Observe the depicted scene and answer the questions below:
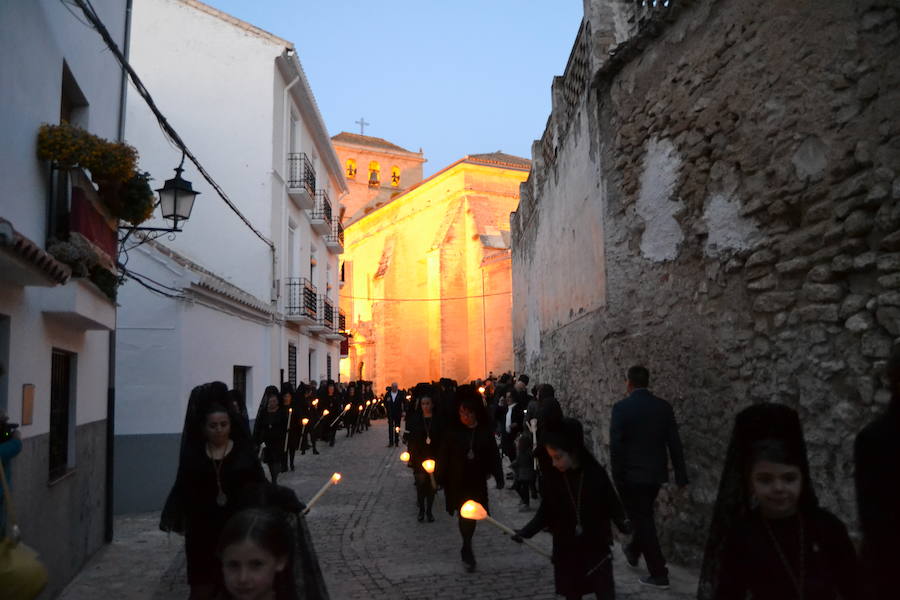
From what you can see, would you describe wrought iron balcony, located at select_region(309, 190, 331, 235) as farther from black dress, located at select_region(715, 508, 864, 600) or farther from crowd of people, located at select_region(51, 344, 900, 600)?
black dress, located at select_region(715, 508, 864, 600)

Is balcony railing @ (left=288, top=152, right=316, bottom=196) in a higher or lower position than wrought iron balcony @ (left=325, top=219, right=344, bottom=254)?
higher

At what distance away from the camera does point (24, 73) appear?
15.9 ft

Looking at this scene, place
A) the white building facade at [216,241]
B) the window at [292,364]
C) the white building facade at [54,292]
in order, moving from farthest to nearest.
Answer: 1. the window at [292,364]
2. the white building facade at [216,241]
3. the white building facade at [54,292]

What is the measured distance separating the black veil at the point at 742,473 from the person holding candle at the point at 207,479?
236 cm

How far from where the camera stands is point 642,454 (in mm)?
5379

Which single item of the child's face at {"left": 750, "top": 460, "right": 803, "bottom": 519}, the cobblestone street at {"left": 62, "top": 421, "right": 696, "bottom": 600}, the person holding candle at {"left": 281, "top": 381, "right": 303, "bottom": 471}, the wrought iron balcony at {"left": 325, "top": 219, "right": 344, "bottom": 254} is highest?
the wrought iron balcony at {"left": 325, "top": 219, "right": 344, "bottom": 254}

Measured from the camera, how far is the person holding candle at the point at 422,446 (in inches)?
334

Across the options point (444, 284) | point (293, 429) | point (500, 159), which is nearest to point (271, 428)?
point (293, 429)

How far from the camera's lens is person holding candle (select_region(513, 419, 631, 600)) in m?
4.13

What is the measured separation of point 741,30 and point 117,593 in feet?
22.0

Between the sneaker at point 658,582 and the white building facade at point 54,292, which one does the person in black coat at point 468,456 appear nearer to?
the sneaker at point 658,582

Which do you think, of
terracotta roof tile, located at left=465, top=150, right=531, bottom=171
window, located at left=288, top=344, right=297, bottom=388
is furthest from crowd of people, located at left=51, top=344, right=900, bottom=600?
terracotta roof tile, located at left=465, top=150, right=531, bottom=171

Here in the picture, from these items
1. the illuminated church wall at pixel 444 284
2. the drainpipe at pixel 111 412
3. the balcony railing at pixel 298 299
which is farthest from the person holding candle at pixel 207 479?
the illuminated church wall at pixel 444 284

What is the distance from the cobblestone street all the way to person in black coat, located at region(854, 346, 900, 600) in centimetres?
277
